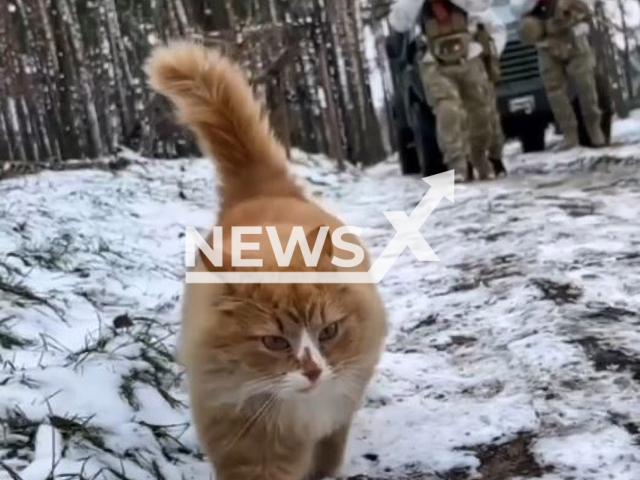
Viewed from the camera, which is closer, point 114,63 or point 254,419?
point 254,419

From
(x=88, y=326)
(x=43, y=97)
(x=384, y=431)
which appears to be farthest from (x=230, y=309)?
(x=43, y=97)

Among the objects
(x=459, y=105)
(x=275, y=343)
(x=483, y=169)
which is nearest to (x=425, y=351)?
(x=275, y=343)

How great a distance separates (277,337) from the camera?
2.91m

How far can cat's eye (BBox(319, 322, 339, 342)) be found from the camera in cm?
297

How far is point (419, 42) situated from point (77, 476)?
8.10m

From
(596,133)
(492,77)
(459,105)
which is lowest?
(596,133)

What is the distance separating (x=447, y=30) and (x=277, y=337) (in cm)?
762

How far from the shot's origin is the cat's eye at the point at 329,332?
2973 millimetres

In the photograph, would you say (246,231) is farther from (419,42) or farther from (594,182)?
(419,42)

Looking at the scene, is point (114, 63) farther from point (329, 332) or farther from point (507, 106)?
point (329, 332)

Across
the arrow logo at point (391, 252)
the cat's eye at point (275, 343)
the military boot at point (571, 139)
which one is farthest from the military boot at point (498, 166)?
the cat's eye at point (275, 343)

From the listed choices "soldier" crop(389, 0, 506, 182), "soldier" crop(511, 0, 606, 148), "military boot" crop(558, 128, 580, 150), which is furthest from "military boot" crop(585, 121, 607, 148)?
"soldier" crop(389, 0, 506, 182)

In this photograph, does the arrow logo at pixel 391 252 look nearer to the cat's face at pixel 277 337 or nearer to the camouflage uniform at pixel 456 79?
the cat's face at pixel 277 337

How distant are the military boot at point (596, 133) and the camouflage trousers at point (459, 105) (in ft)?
6.85
